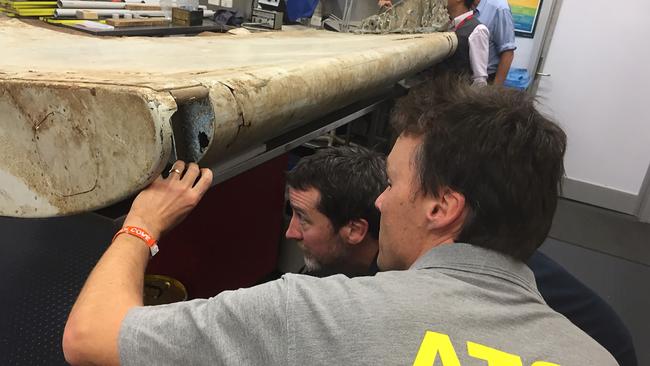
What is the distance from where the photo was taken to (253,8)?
84.7 inches

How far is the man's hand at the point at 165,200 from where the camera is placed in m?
0.72

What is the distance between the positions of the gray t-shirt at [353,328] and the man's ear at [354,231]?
25.9 inches

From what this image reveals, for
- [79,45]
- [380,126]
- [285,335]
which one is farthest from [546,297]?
[380,126]

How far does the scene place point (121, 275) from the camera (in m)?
0.68

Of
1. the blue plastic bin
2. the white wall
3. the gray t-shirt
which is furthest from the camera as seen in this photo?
the blue plastic bin

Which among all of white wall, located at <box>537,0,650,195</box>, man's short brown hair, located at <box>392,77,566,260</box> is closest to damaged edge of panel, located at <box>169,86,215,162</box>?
man's short brown hair, located at <box>392,77,566,260</box>

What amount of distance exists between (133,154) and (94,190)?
0.31 feet

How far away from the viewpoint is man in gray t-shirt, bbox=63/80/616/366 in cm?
57

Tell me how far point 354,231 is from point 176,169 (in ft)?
2.26

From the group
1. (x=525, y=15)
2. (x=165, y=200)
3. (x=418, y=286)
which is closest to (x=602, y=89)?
(x=525, y=15)

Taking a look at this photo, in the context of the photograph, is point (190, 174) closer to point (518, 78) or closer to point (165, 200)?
point (165, 200)

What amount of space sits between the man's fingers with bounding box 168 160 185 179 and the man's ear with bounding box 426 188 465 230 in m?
0.39

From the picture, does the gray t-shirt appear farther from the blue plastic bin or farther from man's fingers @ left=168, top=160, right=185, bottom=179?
the blue plastic bin

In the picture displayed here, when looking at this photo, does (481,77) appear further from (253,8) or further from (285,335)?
(285,335)
